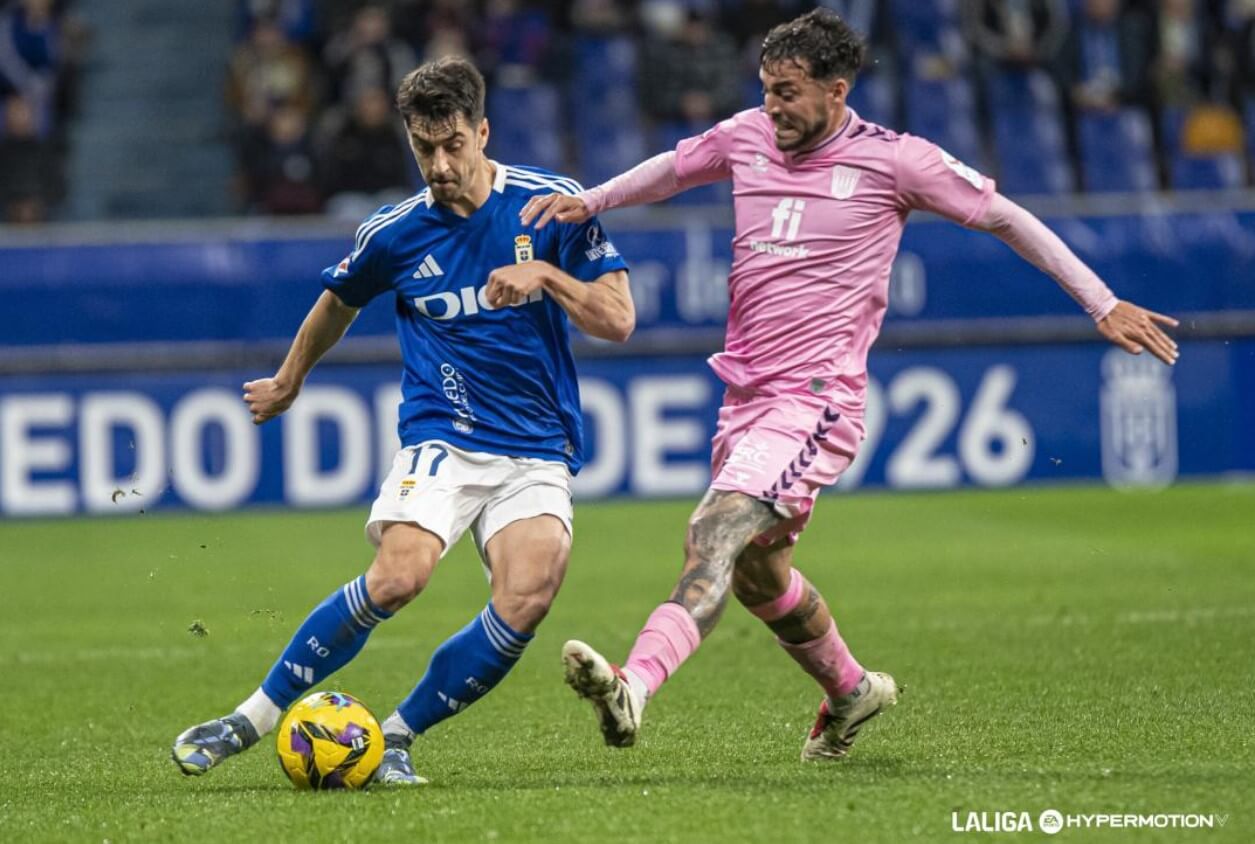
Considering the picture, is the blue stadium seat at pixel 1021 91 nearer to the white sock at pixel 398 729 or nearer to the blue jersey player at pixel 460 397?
the blue jersey player at pixel 460 397

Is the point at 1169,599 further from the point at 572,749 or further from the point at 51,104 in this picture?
the point at 51,104

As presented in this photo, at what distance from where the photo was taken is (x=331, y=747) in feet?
20.2

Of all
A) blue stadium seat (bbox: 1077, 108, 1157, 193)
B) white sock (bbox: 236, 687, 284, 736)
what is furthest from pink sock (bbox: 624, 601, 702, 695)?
blue stadium seat (bbox: 1077, 108, 1157, 193)

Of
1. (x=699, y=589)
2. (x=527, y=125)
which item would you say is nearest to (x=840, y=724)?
(x=699, y=589)

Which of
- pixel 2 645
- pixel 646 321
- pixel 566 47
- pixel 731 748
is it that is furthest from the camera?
pixel 566 47

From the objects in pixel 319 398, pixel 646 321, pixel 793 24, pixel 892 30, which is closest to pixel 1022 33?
pixel 892 30

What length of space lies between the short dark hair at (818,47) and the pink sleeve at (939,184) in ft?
1.02

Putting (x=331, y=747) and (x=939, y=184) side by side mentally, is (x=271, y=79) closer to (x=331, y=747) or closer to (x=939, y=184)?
(x=939, y=184)

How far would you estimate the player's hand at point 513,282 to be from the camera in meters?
5.98

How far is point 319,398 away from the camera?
15.2 meters

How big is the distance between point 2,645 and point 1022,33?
1219 cm

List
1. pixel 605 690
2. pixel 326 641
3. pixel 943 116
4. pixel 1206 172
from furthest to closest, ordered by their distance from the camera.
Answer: pixel 943 116
pixel 1206 172
pixel 326 641
pixel 605 690

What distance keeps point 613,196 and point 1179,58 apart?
46.4 feet

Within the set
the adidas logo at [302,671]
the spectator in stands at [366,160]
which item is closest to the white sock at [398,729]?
the adidas logo at [302,671]
